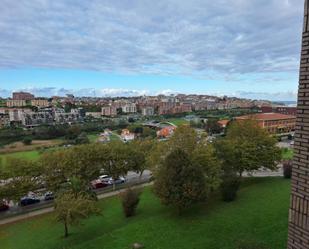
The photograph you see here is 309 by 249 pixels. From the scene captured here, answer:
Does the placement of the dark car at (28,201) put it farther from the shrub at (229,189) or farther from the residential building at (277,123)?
the residential building at (277,123)

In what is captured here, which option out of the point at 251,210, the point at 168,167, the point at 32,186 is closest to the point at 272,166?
the point at 251,210

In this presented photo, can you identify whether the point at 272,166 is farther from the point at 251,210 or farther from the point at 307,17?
the point at 307,17

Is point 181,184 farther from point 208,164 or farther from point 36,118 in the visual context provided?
point 36,118

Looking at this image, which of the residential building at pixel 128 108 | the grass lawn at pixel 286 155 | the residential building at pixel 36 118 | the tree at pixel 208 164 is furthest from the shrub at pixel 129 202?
the residential building at pixel 128 108

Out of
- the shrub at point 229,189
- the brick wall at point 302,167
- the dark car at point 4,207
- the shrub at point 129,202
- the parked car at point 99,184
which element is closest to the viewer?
the brick wall at point 302,167

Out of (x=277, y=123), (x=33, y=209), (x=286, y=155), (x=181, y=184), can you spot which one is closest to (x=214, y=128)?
(x=277, y=123)
